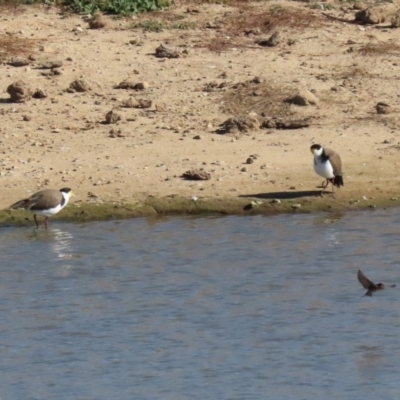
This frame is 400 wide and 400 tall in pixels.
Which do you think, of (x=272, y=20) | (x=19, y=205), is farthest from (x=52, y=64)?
(x=19, y=205)

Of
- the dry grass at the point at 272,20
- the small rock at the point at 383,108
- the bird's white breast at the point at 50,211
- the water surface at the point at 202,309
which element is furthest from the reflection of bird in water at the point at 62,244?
the dry grass at the point at 272,20

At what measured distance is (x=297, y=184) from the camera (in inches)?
577

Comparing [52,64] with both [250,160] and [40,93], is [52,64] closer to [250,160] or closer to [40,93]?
[40,93]

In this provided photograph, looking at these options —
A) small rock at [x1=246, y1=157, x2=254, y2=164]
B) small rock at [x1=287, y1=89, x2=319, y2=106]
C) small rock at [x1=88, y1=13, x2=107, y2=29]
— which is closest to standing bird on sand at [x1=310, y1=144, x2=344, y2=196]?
small rock at [x1=246, y1=157, x2=254, y2=164]

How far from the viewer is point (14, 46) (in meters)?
17.5

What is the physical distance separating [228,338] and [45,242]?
315 centimetres

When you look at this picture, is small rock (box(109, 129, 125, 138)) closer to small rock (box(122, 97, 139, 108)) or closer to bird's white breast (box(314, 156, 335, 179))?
small rock (box(122, 97, 139, 108))

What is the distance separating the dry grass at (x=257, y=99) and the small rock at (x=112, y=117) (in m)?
1.26

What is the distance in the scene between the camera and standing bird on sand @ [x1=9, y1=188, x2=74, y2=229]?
44.6ft

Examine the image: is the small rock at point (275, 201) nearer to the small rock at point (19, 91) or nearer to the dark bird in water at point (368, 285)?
the dark bird in water at point (368, 285)

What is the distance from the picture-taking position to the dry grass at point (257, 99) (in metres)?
16.2

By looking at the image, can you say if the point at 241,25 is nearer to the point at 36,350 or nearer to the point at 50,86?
the point at 50,86

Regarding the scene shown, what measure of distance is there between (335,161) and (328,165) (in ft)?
0.60

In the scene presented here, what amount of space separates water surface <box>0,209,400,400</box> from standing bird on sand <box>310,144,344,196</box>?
0.40m
